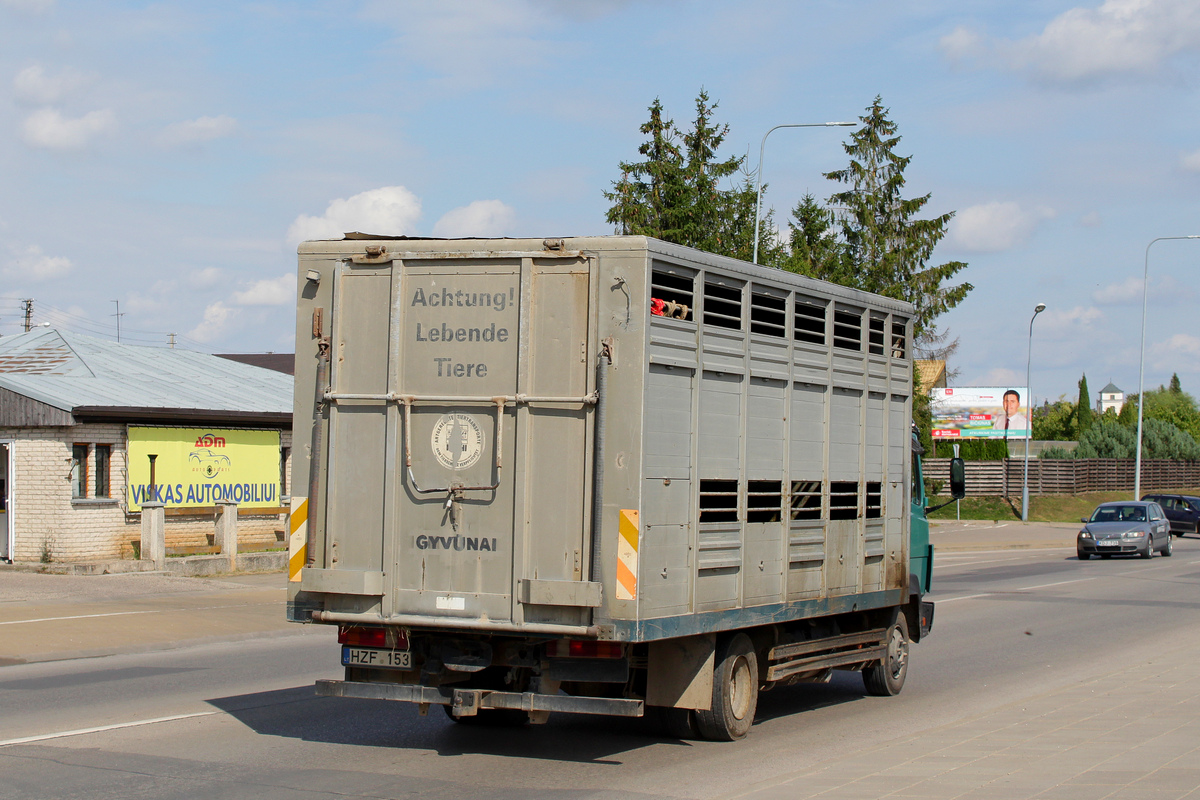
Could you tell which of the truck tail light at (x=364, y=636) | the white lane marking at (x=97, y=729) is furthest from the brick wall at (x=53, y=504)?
the truck tail light at (x=364, y=636)

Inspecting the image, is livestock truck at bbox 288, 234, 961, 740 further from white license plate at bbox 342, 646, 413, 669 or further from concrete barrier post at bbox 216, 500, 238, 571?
concrete barrier post at bbox 216, 500, 238, 571

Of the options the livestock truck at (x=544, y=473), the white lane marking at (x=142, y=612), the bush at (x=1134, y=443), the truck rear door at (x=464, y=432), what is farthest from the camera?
the bush at (x=1134, y=443)

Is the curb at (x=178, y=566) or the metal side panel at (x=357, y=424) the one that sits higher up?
the metal side panel at (x=357, y=424)

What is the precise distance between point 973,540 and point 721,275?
34.5 m

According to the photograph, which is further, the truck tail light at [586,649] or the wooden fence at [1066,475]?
the wooden fence at [1066,475]

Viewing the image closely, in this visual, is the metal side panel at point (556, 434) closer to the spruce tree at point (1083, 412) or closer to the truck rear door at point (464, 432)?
the truck rear door at point (464, 432)

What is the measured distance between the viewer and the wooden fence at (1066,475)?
56344mm

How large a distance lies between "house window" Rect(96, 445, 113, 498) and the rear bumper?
54.6ft

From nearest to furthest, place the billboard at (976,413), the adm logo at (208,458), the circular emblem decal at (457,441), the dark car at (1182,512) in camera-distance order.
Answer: the circular emblem decal at (457,441) → the adm logo at (208,458) → the dark car at (1182,512) → the billboard at (976,413)

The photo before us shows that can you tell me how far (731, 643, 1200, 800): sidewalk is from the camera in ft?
23.2

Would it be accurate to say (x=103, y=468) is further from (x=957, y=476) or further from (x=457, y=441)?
(x=457, y=441)

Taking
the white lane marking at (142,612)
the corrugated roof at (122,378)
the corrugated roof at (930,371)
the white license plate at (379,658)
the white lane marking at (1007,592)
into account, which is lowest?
the white lane marking at (1007,592)

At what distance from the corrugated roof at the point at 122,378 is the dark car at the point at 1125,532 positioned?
20174 millimetres

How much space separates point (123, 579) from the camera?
2145cm
